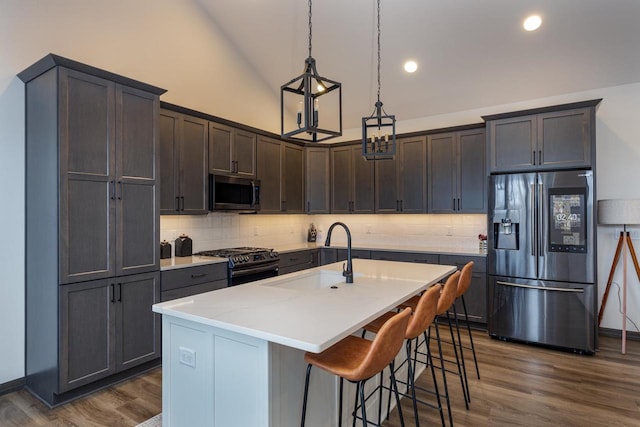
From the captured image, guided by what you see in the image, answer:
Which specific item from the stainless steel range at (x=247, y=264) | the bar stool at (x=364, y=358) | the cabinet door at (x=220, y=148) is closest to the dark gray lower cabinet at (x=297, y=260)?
the stainless steel range at (x=247, y=264)

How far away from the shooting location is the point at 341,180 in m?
5.55

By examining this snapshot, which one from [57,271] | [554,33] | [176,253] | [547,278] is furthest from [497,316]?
[57,271]

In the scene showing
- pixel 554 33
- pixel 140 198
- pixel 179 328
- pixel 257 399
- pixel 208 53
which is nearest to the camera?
pixel 257 399

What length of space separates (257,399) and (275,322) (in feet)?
1.08

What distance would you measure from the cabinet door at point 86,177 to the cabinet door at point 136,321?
239mm

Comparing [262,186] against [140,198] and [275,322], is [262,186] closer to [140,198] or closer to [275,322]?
[140,198]

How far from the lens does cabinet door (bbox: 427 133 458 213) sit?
4.66 m

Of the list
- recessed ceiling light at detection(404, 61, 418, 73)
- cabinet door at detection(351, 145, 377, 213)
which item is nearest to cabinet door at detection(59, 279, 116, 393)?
cabinet door at detection(351, 145, 377, 213)

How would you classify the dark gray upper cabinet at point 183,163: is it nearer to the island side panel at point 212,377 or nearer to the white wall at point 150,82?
the white wall at point 150,82

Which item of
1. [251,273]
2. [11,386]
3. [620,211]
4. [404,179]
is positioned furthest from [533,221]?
[11,386]

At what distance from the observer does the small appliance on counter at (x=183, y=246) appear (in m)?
4.04

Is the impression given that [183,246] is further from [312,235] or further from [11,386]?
[312,235]

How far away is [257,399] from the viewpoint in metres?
1.55

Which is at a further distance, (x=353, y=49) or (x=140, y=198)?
(x=353, y=49)
